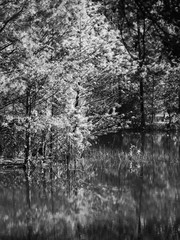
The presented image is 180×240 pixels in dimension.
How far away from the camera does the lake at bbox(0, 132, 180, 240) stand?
7.39 m

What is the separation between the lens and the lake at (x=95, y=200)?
7.39 m

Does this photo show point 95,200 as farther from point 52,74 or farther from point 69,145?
point 69,145

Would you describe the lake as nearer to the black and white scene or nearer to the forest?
the black and white scene

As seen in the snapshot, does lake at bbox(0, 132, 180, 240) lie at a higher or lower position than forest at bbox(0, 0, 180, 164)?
lower

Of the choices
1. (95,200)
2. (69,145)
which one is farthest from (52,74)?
(95,200)

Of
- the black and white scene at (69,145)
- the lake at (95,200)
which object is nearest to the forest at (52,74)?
the black and white scene at (69,145)

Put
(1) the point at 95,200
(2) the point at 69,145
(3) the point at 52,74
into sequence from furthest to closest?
1. (2) the point at 69,145
2. (3) the point at 52,74
3. (1) the point at 95,200

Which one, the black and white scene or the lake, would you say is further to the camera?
the black and white scene

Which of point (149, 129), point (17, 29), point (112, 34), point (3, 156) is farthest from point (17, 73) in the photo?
point (149, 129)

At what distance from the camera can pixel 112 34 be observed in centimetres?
1684

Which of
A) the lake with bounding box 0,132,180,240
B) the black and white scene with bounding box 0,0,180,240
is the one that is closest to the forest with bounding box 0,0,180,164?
the black and white scene with bounding box 0,0,180,240

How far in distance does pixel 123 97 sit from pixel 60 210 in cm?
2238

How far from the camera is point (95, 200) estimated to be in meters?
9.64

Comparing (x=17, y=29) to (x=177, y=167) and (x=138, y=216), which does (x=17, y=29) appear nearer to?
(x=138, y=216)
